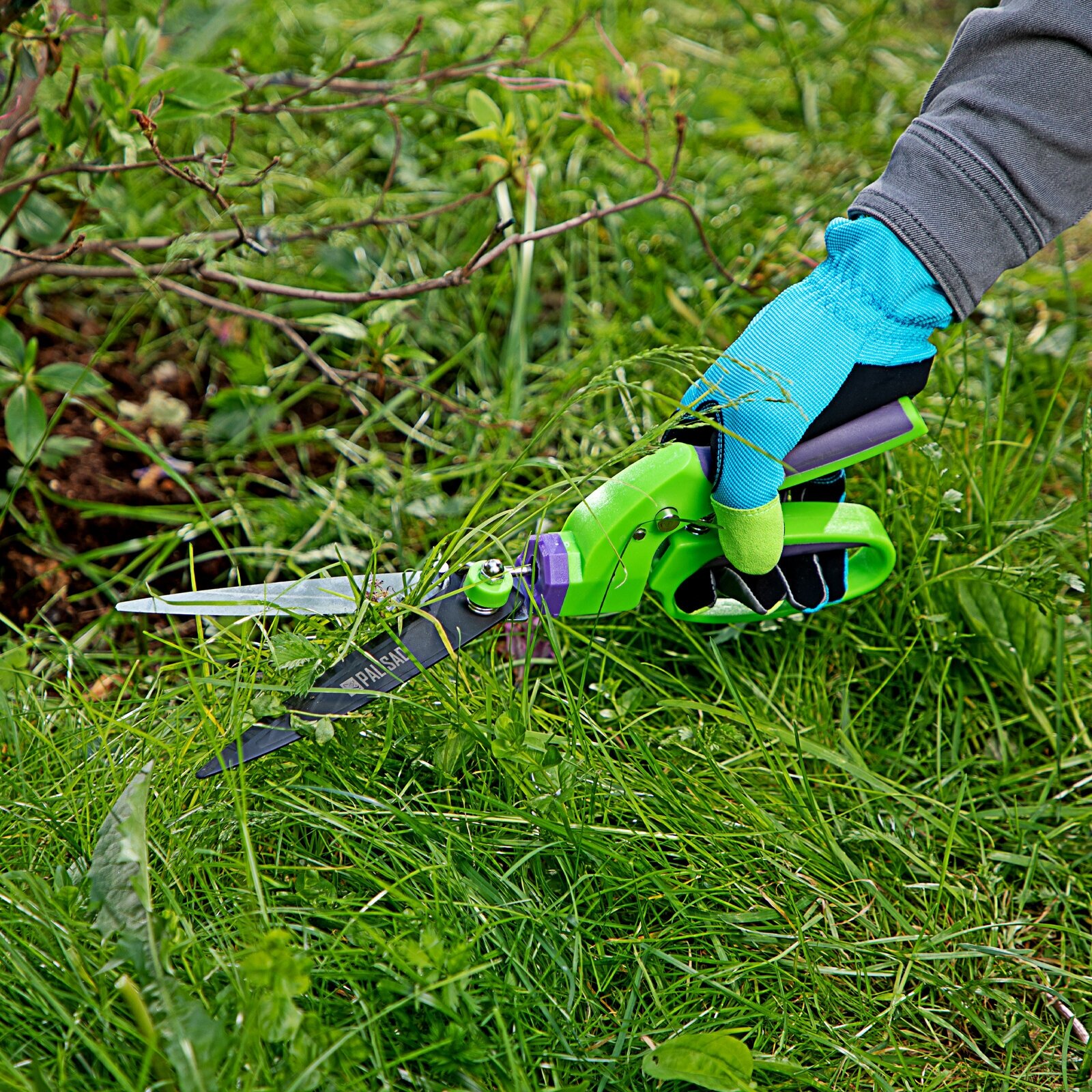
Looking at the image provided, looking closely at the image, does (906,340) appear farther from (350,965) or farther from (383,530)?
(350,965)

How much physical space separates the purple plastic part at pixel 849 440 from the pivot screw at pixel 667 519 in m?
0.19

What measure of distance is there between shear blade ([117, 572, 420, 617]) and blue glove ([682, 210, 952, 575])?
0.52 meters

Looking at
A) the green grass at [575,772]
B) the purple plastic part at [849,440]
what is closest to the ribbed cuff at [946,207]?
the purple plastic part at [849,440]

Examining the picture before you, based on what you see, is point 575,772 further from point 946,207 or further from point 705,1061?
point 946,207

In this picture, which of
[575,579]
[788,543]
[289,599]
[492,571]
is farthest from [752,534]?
[289,599]

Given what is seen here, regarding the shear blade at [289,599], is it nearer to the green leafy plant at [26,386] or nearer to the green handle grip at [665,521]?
the green handle grip at [665,521]

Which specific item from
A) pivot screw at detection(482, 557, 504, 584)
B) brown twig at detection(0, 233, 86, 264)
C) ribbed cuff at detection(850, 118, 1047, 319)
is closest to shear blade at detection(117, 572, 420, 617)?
pivot screw at detection(482, 557, 504, 584)

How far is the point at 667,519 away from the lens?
1.41 m

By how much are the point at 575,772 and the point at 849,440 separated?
66 centimetres

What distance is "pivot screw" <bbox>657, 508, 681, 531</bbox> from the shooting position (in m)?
1.40

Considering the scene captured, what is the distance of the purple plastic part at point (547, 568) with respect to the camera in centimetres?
138

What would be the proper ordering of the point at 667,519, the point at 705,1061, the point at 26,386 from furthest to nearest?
the point at 26,386, the point at 667,519, the point at 705,1061

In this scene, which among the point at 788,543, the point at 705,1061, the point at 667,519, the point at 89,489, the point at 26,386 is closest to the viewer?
the point at 705,1061

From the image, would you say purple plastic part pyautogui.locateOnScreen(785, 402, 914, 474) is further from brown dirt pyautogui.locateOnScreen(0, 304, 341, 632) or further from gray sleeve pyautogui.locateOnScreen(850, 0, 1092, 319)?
brown dirt pyautogui.locateOnScreen(0, 304, 341, 632)
